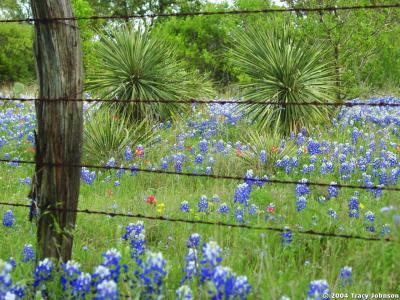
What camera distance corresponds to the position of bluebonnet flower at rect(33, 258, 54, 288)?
9.95ft

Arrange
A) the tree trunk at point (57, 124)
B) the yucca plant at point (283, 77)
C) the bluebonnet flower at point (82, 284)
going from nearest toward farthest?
the bluebonnet flower at point (82, 284) → the tree trunk at point (57, 124) → the yucca plant at point (283, 77)

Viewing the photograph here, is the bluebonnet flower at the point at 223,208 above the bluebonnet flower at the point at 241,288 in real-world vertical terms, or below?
above

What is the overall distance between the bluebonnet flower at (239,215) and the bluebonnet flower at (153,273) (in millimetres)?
1859

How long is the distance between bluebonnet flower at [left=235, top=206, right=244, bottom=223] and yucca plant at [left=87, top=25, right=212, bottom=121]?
4.74 m

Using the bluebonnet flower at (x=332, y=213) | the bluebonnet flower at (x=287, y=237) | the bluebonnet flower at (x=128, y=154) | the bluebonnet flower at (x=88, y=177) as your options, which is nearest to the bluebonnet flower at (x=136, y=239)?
the bluebonnet flower at (x=287, y=237)

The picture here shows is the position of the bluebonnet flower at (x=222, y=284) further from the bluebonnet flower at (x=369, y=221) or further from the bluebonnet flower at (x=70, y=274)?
the bluebonnet flower at (x=369, y=221)

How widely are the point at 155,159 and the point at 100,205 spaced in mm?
2237

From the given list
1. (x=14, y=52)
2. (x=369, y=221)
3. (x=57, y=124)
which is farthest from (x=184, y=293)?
(x=14, y=52)

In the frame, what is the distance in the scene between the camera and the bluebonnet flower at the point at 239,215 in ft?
15.0

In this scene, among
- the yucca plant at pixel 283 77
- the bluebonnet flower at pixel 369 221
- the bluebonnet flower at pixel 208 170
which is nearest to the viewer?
the bluebonnet flower at pixel 369 221

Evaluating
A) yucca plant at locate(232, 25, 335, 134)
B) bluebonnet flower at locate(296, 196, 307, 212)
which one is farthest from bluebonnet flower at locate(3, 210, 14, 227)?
yucca plant at locate(232, 25, 335, 134)

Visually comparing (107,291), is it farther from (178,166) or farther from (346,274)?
(178,166)

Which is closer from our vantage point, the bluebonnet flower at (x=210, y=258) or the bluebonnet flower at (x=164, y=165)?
the bluebonnet flower at (x=210, y=258)

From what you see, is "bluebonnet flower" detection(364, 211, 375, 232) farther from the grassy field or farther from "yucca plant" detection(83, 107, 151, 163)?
"yucca plant" detection(83, 107, 151, 163)
